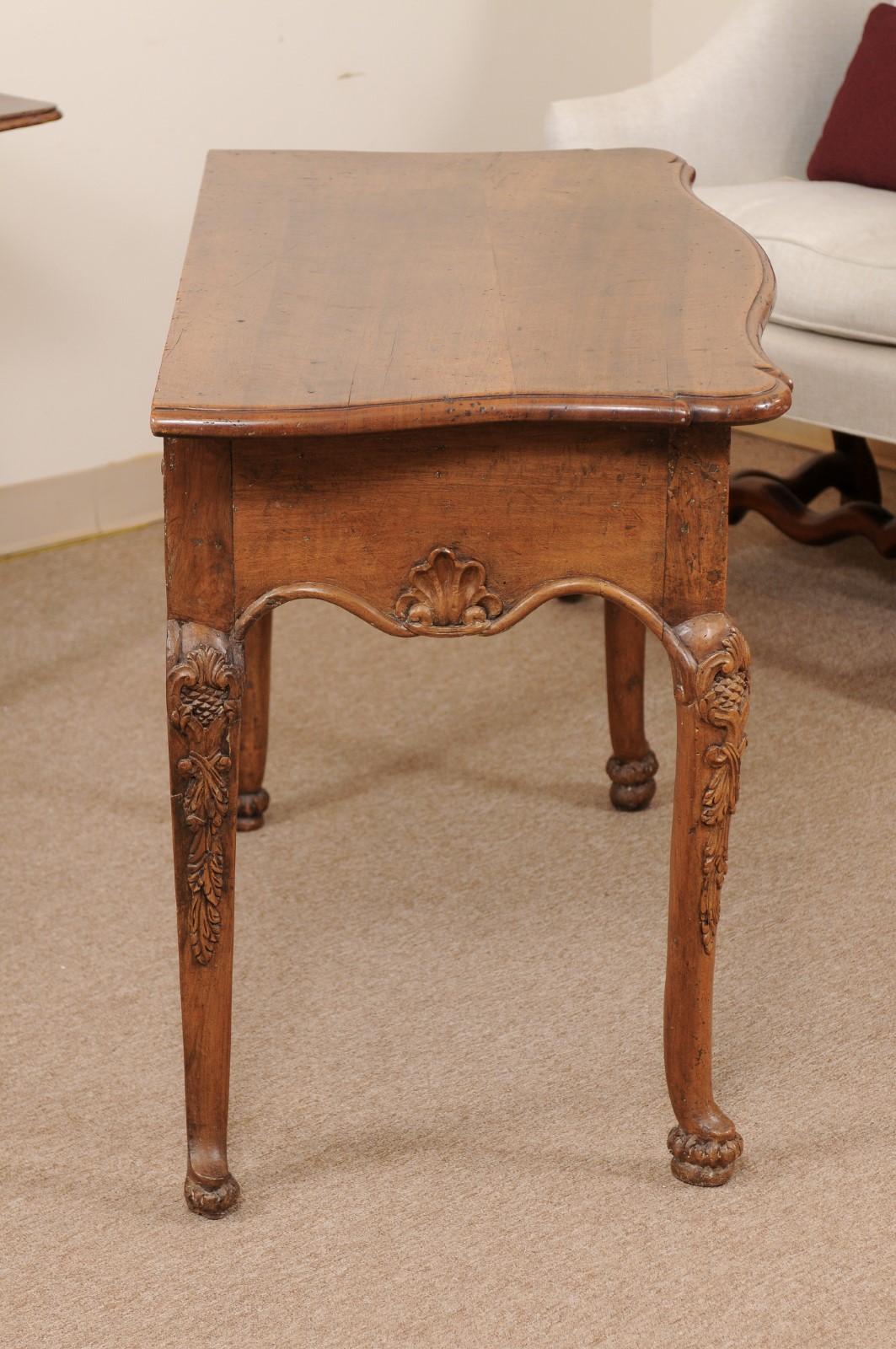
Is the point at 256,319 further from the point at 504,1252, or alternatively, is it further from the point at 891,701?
the point at 891,701

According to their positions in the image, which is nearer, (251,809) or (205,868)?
(205,868)

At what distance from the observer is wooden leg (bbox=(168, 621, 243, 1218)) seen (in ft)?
3.35

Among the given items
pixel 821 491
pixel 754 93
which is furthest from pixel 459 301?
pixel 754 93

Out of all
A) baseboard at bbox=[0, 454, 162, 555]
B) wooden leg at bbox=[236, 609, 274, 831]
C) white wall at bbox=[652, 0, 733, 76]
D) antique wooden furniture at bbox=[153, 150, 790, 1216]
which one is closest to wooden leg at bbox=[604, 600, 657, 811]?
wooden leg at bbox=[236, 609, 274, 831]

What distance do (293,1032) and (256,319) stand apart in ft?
2.10

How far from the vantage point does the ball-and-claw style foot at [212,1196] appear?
1.14 metres

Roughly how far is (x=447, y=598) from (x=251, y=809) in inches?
28.3

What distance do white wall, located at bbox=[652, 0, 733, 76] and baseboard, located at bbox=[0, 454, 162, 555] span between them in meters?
1.34

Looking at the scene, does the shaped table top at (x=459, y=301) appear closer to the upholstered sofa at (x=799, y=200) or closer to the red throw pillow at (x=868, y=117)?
the upholstered sofa at (x=799, y=200)

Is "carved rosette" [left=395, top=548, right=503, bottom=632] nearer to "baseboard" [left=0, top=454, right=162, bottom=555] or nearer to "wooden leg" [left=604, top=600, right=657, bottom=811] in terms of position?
"wooden leg" [left=604, top=600, right=657, bottom=811]

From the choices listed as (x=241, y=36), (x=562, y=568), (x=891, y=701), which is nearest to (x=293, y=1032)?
(x=562, y=568)

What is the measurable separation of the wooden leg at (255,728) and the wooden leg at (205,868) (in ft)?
1.52

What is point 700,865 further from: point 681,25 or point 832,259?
point 681,25

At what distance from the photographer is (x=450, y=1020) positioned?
1.38 metres
